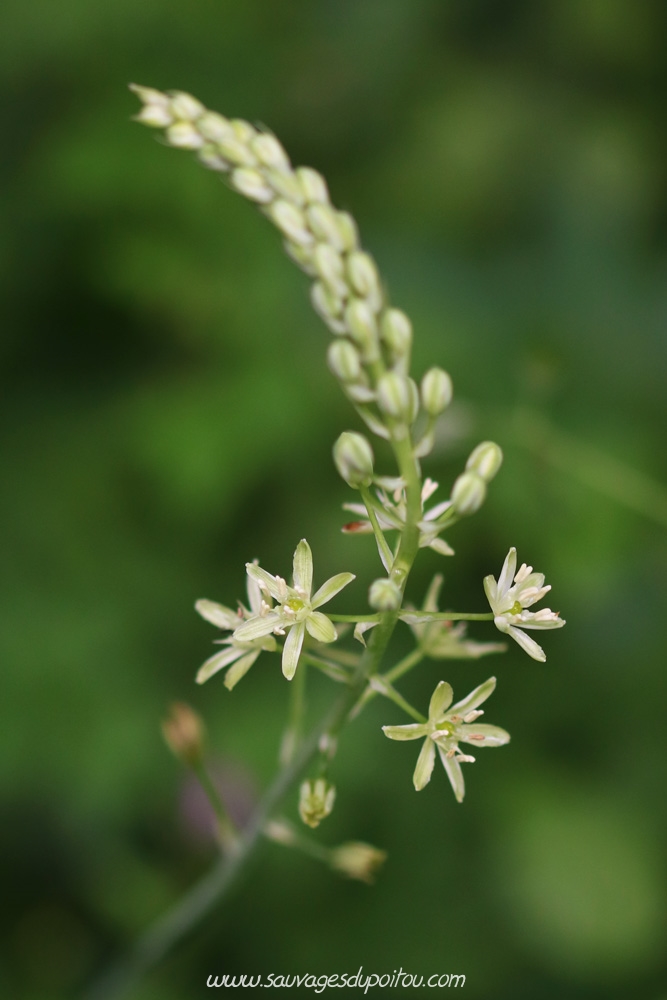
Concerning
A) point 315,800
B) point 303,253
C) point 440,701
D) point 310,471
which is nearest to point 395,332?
point 303,253

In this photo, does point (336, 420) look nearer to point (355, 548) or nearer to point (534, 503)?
point (355, 548)

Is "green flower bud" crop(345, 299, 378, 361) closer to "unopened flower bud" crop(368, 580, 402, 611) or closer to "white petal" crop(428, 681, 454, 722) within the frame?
"unopened flower bud" crop(368, 580, 402, 611)

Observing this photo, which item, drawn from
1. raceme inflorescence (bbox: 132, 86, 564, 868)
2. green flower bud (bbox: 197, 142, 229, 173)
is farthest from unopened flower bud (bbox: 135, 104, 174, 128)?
green flower bud (bbox: 197, 142, 229, 173)

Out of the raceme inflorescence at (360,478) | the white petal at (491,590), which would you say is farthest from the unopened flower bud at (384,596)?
the white petal at (491,590)

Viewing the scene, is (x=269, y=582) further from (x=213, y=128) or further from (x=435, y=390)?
(x=213, y=128)

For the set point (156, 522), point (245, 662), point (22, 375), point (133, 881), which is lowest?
point (133, 881)

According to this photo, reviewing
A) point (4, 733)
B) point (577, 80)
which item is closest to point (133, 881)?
point (4, 733)
